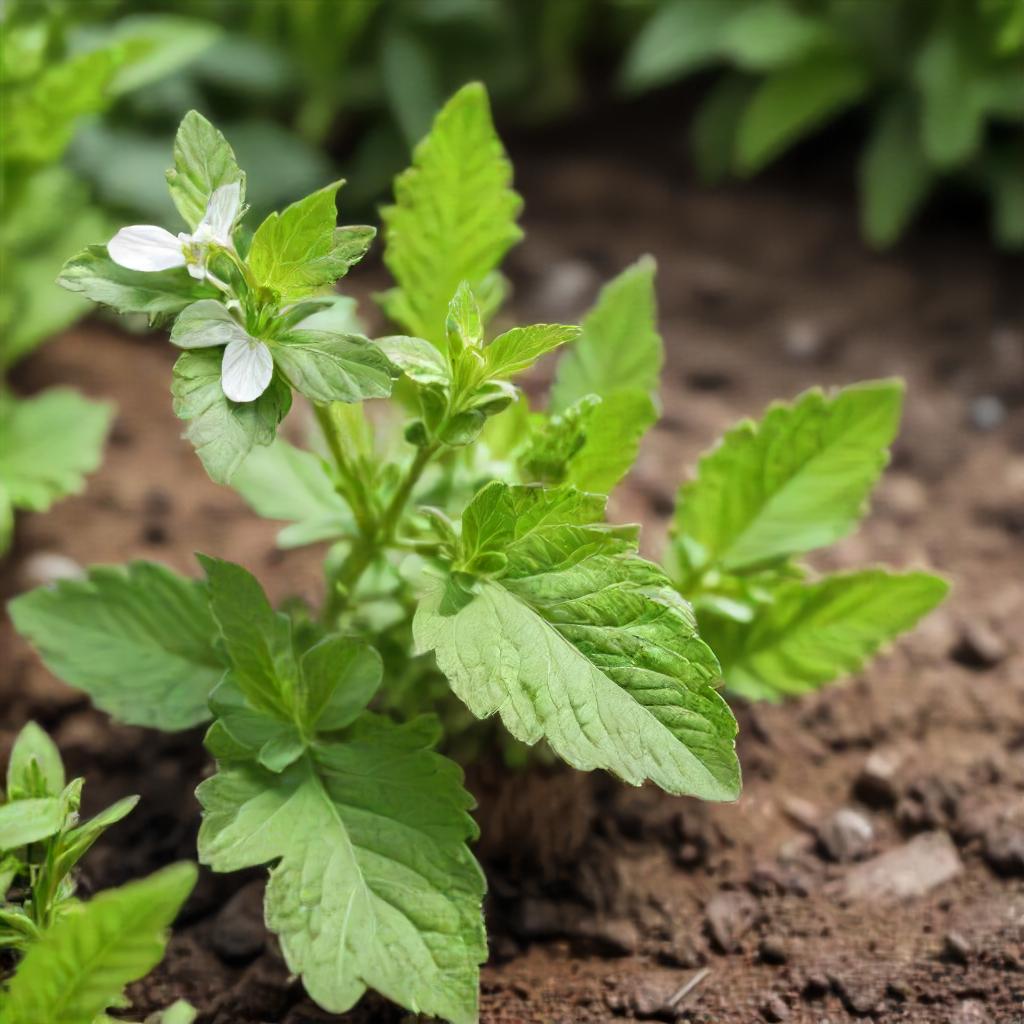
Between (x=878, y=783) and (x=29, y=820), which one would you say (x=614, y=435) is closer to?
(x=878, y=783)

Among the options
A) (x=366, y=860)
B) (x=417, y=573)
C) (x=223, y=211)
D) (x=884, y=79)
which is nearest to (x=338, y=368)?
(x=223, y=211)

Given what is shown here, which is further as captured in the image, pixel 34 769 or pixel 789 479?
pixel 789 479

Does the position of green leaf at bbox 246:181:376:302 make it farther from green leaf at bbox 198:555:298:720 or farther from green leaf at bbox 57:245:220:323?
green leaf at bbox 198:555:298:720

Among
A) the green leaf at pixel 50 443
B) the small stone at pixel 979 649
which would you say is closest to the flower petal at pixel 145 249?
the green leaf at pixel 50 443

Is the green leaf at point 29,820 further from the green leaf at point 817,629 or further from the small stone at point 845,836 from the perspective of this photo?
the small stone at point 845,836

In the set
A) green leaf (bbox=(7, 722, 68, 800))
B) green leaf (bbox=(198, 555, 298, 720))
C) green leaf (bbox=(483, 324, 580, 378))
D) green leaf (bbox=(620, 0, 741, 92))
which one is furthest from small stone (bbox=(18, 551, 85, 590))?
green leaf (bbox=(620, 0, 741, 92))

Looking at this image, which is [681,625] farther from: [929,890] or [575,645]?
[929,890]

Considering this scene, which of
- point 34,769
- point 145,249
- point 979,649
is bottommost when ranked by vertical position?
point 979,649
